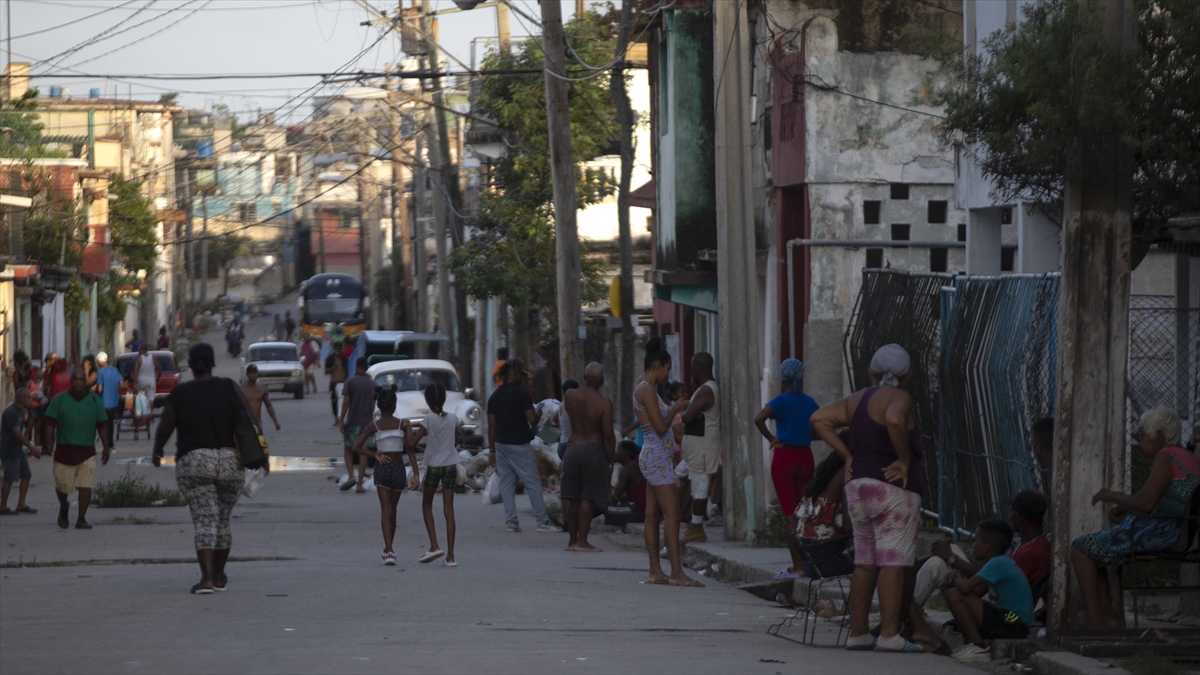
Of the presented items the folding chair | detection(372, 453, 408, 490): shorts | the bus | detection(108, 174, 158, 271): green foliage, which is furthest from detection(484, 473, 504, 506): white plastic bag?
the bus

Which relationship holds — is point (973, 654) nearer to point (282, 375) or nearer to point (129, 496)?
point (129, 496)

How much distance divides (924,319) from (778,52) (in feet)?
21.9

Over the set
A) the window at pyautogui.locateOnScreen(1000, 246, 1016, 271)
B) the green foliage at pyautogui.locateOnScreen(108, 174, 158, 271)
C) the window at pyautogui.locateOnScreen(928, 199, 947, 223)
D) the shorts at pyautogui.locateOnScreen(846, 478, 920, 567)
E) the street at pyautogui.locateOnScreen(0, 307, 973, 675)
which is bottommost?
the street at pyautogui.locateOnScreen(0, 307, 973, 675)

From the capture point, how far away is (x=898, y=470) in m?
8.62

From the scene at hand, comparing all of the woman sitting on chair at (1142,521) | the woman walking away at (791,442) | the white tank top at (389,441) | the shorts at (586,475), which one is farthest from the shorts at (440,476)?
the woman sitting on chair at (1142,521)

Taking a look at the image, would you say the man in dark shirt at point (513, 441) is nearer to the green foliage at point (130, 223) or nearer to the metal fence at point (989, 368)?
the metal fence at point (989, 368)

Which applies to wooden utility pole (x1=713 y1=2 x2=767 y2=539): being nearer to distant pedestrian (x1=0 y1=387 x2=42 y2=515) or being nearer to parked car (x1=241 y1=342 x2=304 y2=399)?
distant pedestrian (x1=0 y1=387 x2=42 y2=515)

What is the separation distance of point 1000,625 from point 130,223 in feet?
175

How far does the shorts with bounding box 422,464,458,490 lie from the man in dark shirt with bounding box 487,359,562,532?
324 cm

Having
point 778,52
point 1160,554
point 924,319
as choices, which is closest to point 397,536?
point 924,319

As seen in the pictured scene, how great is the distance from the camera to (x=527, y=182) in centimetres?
3625

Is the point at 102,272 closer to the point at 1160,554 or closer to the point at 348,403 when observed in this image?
the point at 348,403

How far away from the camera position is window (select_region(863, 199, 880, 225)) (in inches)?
711

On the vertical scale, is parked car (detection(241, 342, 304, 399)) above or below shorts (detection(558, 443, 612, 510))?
below
